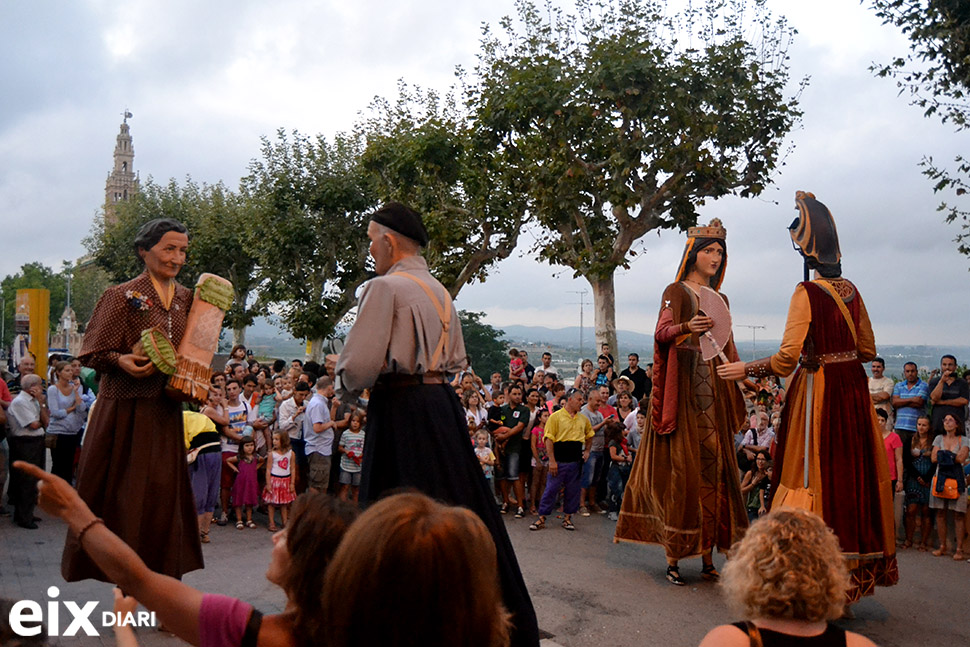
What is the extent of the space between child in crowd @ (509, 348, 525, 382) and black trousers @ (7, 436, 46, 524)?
7.70 metres

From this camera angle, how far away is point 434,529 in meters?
Answer: 1.91

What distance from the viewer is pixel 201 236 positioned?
112 ft

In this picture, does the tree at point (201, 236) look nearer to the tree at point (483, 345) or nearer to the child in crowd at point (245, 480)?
the tree at point (483, 345)

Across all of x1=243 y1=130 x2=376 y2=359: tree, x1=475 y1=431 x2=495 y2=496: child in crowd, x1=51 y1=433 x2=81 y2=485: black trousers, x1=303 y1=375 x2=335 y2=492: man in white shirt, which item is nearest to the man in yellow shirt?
x1=475 y1=431 x2=495 y2=496: child in crowd

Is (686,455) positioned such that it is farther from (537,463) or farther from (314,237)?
(314,237)

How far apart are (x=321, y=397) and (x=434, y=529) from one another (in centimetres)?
855

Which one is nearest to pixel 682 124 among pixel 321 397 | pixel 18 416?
pixel 321 397

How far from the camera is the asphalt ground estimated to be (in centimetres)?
563

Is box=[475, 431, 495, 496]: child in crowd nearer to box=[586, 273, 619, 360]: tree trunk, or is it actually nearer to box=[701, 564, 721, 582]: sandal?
box=[701, 564, 721, 582]: sandal

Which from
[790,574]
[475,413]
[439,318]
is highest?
[439,318]

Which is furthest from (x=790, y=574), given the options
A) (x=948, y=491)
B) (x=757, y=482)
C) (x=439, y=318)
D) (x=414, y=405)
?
(x=757, y=482)

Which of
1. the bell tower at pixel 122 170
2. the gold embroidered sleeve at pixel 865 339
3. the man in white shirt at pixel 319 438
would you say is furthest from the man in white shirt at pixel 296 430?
the bell tower at pixel 122 170

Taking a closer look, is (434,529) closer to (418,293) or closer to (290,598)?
(290,598)

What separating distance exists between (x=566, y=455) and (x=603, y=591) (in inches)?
138
